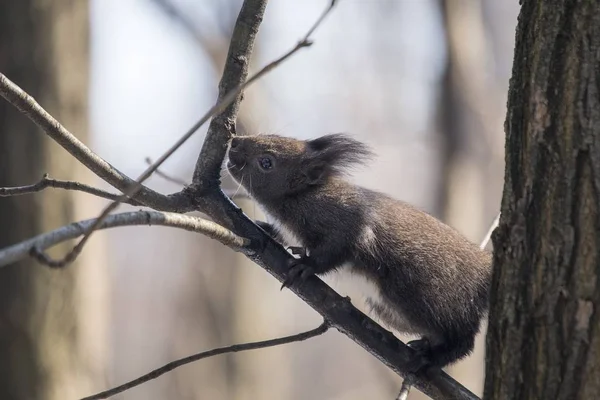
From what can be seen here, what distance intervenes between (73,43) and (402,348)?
2636mm

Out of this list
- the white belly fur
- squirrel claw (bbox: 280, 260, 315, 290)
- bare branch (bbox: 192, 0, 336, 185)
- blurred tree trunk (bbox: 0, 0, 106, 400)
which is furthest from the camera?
blurred tree trunk (bbox: 0, 0, 106, 400)

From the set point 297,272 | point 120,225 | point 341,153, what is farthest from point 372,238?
point 120,225

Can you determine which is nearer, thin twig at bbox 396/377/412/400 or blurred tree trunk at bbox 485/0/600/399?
blurred tree trunk at bbox 485/0/600/399

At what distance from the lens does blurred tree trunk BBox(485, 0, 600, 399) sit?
1.48 metres

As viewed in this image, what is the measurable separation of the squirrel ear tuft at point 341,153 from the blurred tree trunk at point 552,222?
1.58 metres

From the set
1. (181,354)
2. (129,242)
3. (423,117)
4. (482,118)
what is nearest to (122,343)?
(129,242)

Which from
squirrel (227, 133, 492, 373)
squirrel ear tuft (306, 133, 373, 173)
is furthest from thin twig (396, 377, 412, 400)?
squirrel ear tuft (306, 133, 373, 173)

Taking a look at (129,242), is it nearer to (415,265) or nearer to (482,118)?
(482,118)

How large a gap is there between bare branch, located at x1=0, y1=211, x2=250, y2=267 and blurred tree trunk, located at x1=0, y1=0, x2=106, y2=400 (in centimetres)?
199

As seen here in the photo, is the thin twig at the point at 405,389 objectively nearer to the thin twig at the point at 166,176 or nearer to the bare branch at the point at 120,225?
the bare branch at the point at 120,225

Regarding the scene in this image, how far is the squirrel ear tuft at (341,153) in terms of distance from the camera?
125 inches

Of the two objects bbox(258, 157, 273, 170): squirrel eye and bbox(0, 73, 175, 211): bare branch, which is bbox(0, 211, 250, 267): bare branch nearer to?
bbox(0, 73, 175, 211): bare branch

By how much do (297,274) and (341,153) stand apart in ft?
3.75

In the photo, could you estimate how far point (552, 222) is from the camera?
152 centimetres
